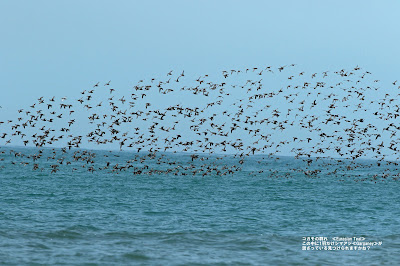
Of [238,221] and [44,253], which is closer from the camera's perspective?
[44,253]

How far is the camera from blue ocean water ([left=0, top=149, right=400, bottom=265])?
32094 millimetres

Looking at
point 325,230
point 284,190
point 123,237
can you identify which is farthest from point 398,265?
point 284,190

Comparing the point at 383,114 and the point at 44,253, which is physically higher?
the point at 383,114

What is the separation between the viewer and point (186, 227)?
42156 mm

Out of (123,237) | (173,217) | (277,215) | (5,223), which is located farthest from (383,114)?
(5,223)

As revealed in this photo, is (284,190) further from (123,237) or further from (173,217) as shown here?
(123,237)

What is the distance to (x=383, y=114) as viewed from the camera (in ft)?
193

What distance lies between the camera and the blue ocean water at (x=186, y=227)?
105 ft

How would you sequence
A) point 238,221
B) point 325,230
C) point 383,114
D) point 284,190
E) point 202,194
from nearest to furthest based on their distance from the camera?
point 325,230 → point 238,221 → point 383,114 → point 202,194 → point 284,190

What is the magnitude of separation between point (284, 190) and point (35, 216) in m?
45.3

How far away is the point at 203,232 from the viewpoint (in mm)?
39875

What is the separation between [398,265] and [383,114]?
29.9 meters

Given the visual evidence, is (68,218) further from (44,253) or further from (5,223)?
(44,253)

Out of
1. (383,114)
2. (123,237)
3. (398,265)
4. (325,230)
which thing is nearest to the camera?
(398,265)
